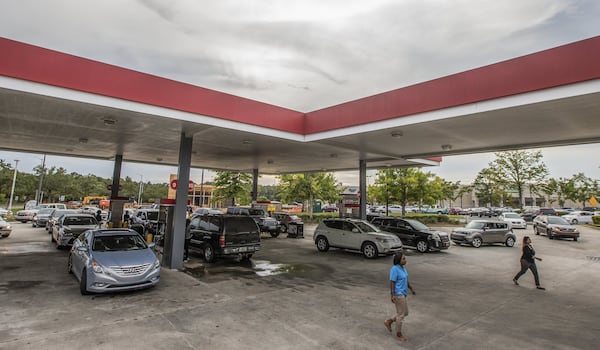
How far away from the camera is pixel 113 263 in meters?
7.50

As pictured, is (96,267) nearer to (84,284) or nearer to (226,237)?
(84,284)

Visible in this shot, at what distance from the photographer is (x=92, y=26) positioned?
33.3ft

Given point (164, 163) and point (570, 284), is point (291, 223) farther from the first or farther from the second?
point (570, 284)

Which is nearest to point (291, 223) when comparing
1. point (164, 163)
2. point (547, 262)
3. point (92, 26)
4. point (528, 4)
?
point (164, 163)

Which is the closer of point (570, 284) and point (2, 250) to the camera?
point (570, 284)

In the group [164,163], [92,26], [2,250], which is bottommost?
[2,250]

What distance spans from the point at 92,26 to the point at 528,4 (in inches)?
516

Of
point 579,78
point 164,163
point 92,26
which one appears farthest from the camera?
point 164,163

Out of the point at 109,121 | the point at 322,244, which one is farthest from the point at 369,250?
the point at 109,121

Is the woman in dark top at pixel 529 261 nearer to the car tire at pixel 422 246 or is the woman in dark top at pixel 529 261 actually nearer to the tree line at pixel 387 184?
the car tire at pixel 422 246

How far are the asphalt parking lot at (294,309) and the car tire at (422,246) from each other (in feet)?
12.9

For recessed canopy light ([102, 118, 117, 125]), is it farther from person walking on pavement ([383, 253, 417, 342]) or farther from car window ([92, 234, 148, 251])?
person walking on pavement ([383, 253, 417, 342])

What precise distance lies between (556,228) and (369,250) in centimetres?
1727

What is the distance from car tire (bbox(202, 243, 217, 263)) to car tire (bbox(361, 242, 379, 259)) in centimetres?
653
